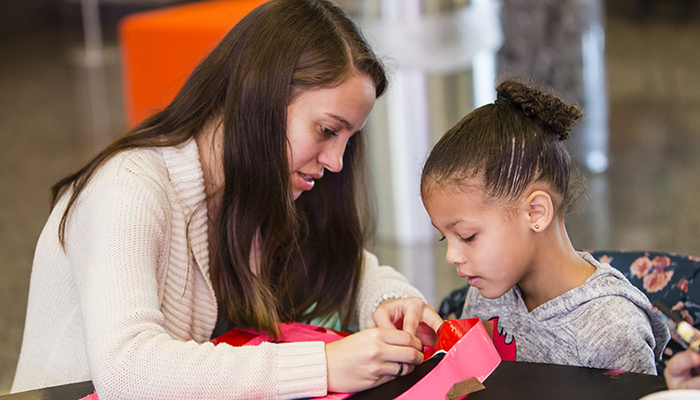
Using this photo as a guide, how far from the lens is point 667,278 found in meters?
1.40

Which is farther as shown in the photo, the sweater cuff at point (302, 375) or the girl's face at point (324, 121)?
the girl's face at point (324, 121)

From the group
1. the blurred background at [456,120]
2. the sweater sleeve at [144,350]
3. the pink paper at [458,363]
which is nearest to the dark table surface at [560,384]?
the pink paper at [458,363]

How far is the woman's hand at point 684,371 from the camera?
0.80m

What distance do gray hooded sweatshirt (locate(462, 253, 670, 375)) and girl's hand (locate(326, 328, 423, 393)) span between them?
0.70 ft

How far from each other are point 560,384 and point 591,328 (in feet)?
0.71

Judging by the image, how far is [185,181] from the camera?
130 centimetres

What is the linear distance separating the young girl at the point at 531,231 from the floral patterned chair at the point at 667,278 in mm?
178

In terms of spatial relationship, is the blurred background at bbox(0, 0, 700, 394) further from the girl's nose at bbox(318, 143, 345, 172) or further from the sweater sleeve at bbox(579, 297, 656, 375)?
the sweater sleeve at bbox(579, 297, 656, 375)

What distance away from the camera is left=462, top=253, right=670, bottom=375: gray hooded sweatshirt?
1.08 m

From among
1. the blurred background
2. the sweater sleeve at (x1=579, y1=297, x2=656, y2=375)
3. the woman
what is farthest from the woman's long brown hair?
the blurred background

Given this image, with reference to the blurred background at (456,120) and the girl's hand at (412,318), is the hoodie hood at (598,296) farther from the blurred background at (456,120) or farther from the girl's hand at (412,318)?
the blurred background at (456,120)

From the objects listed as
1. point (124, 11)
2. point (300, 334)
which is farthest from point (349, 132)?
point (124, 11)

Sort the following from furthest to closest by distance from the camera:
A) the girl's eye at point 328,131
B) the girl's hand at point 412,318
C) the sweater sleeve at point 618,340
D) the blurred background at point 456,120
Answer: the blurred background at point 456,120
the girl's eye at point 328,131
the girl's hand at point 412,318
the sweater sleeve at point 618,340

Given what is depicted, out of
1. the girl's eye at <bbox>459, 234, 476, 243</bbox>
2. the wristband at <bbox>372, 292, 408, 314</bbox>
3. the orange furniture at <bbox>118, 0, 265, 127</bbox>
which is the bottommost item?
the wristband at <bbox>372, 292, 408, 314</bbox>
